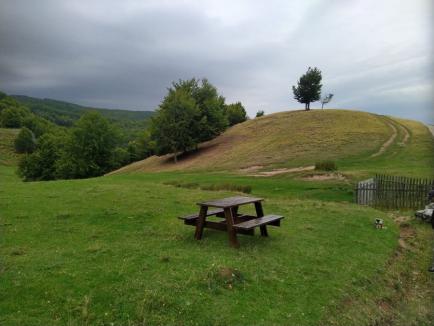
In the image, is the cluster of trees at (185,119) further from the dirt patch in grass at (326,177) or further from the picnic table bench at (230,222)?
the picnic table bench at (230,222)

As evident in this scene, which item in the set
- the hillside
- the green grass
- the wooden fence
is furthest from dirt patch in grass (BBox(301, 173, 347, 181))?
the green grass

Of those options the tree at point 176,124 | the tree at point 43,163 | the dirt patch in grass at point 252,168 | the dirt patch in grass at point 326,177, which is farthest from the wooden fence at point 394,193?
the tree at point 43,163

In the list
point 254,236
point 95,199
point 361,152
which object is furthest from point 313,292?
point 361,152

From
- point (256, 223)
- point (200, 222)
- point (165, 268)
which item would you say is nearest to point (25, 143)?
point (200, 222)

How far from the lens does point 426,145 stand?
149 ft

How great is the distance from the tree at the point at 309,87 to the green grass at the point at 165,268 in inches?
2456

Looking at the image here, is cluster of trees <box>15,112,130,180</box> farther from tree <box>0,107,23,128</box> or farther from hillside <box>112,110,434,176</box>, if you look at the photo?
tree <box>0,107,23,128</box>

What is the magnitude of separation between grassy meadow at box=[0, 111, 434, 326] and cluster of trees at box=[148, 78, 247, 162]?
4222 centimetres

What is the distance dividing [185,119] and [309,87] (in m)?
29.9

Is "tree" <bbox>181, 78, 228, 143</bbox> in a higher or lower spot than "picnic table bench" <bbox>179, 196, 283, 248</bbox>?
higher

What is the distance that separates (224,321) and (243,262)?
2.30 meters

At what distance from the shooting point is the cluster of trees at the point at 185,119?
55.6 metres

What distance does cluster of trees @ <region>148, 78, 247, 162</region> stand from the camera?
182ft

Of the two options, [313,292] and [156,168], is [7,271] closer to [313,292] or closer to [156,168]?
[313,292]
